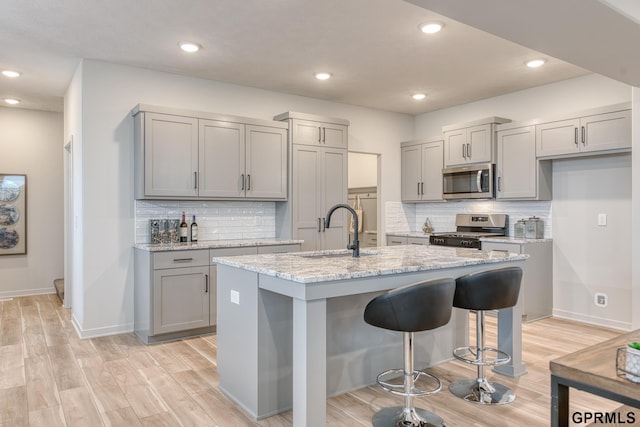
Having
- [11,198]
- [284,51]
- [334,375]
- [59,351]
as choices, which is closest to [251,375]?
[334,375]

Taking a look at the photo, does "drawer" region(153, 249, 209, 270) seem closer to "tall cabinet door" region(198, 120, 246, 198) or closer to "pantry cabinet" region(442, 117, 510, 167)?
"tall cabinet door" region(198, 120, 246, 198)

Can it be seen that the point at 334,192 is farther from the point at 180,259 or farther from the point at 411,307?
the point at 411,307

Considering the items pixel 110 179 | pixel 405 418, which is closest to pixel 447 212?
pixel 405 418

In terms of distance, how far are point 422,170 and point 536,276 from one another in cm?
216

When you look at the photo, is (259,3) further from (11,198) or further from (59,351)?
(11,198)

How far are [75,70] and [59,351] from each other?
2807 millimetres

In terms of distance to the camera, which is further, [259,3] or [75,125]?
[75,125]

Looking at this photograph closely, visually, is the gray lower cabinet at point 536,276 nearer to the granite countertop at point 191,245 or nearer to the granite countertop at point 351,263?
the granite countertop at point 351,263

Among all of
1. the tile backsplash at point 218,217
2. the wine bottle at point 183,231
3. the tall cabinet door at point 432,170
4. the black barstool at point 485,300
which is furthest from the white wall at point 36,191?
the black barstool at point 485,300

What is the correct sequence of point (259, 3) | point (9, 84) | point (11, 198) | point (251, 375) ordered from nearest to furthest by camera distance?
point (251, 375), point (259, 3), point (9, 84), point (11, 198)

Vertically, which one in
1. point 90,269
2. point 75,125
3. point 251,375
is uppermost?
point 75,125

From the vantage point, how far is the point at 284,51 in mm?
4051

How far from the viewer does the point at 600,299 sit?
4.58 meters

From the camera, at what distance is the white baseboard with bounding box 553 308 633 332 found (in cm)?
438
